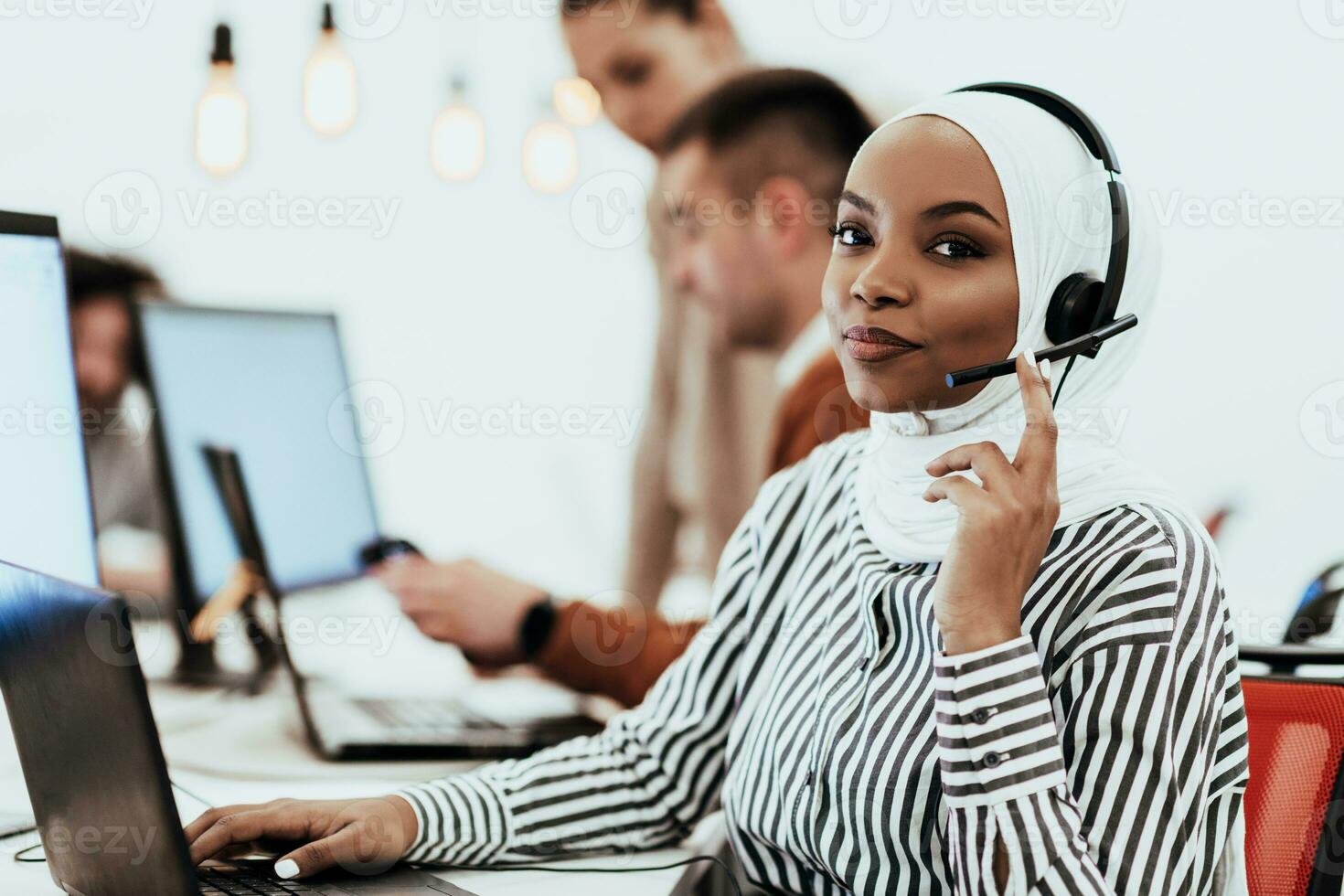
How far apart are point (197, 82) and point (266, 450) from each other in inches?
35.3

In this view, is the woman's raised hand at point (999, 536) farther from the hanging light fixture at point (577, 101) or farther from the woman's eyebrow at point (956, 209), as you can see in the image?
the hanging light fixture at point (577, 101)

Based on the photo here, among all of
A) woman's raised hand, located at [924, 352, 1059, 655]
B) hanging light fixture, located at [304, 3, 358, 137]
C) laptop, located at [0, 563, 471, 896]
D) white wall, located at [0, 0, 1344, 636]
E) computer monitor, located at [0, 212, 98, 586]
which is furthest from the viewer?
hanging light fixture, located at [304, 3, 358, 137]

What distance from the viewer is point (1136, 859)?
752mm

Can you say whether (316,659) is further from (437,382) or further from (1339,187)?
(1339,187)

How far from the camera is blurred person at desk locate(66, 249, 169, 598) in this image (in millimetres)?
2043

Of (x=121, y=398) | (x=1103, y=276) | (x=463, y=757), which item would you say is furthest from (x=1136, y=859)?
(x=121, y=398)

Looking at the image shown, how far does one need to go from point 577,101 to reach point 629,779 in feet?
4.02

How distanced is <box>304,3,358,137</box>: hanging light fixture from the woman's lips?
136 cm

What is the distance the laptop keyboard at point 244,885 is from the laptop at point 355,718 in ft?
1.71

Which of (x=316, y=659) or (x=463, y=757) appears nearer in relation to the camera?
(x=463, y=757)

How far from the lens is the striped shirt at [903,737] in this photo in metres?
0.76

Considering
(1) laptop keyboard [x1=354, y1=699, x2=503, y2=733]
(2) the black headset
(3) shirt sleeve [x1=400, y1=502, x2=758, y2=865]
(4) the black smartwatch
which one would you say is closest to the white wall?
(4) the black smartwatch

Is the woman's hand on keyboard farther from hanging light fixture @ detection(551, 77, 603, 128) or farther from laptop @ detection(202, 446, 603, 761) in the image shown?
hanging light fixture @ detection(551, 77, 603, 128)

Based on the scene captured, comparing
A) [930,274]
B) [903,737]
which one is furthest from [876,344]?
[903,737]
